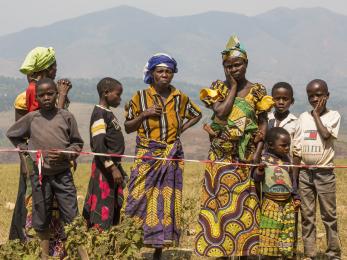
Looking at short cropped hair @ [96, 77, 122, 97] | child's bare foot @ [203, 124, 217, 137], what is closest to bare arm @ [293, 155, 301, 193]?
child's bare foot @ [203, 124, 217, 137]

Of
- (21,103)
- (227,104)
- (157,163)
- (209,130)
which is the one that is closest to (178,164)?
(157,163)

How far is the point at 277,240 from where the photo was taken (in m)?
5.71

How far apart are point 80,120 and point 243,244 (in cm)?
15976

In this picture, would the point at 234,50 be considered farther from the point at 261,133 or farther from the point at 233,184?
the point at 233,184

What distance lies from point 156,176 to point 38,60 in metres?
1.77

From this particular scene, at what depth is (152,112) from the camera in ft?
19.0

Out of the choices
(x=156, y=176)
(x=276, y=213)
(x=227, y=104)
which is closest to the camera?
(x=227, y=104)

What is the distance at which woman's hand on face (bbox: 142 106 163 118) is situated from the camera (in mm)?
5797

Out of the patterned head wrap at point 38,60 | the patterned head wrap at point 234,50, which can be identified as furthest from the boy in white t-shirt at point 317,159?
the patterned head wrap at point 38,60

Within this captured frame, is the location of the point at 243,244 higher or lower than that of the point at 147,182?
lower

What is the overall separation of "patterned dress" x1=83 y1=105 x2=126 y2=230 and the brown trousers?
6.92ft

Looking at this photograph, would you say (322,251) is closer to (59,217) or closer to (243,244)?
(243,244)

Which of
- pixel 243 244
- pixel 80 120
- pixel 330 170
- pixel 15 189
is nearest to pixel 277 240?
pixel 243 244

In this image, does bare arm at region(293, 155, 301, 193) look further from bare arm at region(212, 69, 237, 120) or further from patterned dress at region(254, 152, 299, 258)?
bare arm at region(212, 69, 237, 120)
